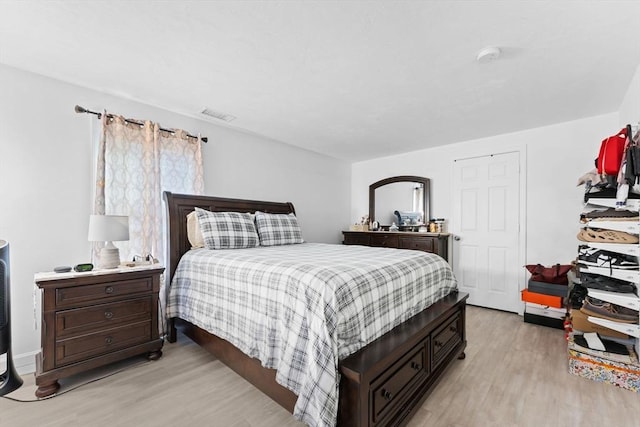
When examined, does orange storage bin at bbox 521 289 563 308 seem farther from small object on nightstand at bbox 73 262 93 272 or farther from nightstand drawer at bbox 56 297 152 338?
small object on nightstand at bbox 73 262 93 272

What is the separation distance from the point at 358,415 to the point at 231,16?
220 cm

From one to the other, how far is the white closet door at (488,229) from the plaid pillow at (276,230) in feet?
7.93

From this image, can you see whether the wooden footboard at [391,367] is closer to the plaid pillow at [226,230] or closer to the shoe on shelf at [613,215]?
the plaid pillow at [226,230]

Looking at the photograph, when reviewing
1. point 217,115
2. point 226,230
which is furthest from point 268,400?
point 217,115

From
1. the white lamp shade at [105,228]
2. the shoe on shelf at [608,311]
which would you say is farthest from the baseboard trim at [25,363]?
the shoe on shelf at [608,311]

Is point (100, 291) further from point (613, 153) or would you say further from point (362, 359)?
point (613, 153)

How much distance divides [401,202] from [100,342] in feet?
13.6

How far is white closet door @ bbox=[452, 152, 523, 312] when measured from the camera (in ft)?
12.1

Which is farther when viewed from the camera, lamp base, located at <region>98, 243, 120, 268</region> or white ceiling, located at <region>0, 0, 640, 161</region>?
lamp base, located at <region>98, 243, 120, 268</region>

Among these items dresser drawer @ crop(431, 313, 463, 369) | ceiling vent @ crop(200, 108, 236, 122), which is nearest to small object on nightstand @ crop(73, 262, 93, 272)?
ceiling vent @ crop(200, 108, 236, 122)

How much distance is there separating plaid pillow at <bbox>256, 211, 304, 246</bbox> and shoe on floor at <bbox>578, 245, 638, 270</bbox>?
107 inches

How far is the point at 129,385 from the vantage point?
6.62ft

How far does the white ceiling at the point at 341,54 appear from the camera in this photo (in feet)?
5.26

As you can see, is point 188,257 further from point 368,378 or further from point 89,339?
point 368,378
